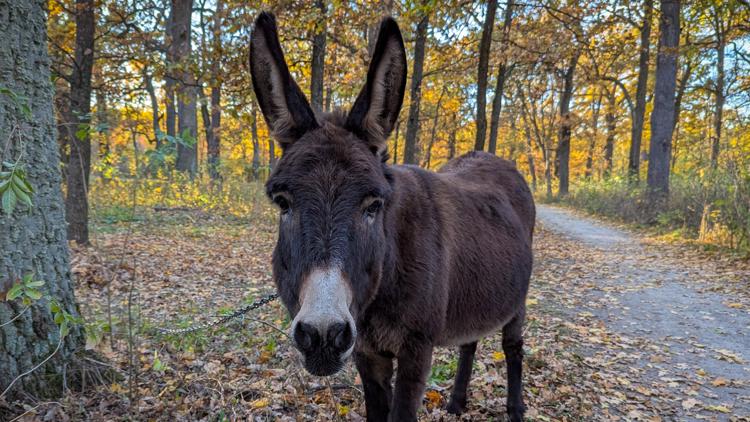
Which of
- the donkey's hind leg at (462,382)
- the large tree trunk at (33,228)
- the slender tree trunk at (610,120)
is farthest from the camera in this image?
the slender tree trunk at (610,120)

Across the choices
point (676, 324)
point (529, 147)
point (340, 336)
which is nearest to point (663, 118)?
point (676, 324)

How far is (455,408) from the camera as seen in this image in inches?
140

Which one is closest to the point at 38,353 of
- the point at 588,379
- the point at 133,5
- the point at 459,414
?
the point at 459,414

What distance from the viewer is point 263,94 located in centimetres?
228

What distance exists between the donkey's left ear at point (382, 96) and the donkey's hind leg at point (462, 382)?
2.34 meters

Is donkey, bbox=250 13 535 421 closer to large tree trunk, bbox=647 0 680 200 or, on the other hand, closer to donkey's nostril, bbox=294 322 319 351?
donkey's nostril, bbox=294 322 319 351

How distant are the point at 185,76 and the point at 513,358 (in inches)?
313

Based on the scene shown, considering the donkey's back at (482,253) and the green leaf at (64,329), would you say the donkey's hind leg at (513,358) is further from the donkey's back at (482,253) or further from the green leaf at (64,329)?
the green leaf at (64,329)

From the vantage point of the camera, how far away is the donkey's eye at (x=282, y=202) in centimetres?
200

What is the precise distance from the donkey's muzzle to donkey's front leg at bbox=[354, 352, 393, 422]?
101 centimetres

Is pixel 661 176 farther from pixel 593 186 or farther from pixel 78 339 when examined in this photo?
pixel 78 339

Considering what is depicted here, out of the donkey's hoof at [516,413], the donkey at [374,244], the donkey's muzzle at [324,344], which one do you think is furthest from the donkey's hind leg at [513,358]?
the donkey's muzzle at [324,344]

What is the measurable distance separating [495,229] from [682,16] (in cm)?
1926

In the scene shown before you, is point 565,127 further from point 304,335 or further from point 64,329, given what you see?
point 64,329
